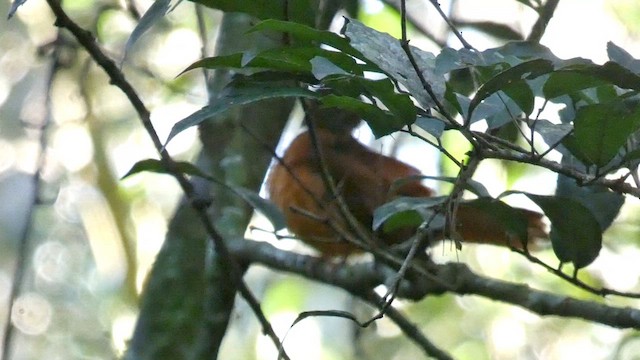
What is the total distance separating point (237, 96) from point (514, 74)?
0.30 meters

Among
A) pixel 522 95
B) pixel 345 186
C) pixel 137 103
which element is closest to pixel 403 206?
pixel 522 95

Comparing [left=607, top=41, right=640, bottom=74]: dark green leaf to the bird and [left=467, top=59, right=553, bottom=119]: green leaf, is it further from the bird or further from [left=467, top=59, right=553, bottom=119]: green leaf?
the bird

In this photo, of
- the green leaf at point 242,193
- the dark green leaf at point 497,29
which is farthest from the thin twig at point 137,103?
the dark green leaf at point 497,29

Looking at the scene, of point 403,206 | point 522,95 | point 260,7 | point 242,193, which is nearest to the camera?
point 522,95

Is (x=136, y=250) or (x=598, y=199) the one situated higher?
(x=136, y=250)

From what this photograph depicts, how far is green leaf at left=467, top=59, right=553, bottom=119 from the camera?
2.77 ft

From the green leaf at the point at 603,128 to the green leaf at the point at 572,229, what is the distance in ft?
0.97

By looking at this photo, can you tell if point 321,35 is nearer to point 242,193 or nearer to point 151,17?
point 151,17

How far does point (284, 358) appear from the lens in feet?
3.76

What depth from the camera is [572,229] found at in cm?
136

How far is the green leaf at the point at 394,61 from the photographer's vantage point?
0.88m

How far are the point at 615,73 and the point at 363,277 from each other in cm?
121

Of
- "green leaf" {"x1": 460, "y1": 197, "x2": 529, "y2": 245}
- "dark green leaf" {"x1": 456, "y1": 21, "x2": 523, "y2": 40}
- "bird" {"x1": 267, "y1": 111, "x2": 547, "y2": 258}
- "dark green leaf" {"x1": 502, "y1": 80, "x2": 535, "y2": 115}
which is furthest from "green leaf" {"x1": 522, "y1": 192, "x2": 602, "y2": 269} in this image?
"bird" {"x1": 267, "y1": 111, "x2": 547, "y2": 258}

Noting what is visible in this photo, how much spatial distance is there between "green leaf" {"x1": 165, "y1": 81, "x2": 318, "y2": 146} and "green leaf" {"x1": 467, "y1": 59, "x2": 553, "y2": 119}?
0.60ft
